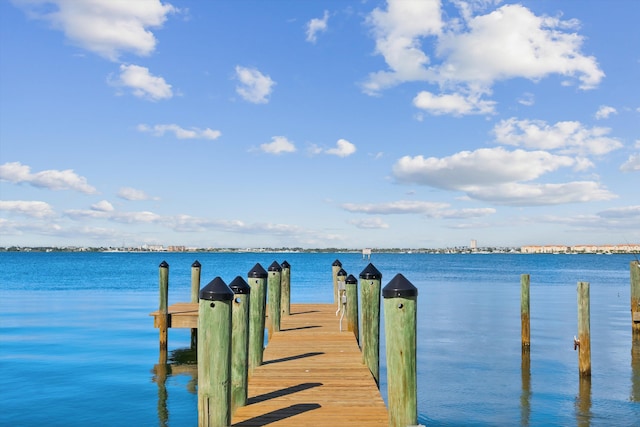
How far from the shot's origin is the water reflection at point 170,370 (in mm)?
15008

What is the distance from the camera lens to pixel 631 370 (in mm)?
18781

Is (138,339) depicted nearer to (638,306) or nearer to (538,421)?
(538,421)

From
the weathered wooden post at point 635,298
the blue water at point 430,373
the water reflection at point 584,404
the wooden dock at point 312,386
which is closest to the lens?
the wooden dock at point 312,386

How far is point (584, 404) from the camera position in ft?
48.8

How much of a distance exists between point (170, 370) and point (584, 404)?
1301 cm

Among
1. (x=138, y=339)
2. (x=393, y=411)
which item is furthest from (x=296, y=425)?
(x=138, y=339)

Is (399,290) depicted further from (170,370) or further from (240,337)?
(170,370)

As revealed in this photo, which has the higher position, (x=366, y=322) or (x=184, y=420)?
(x=366, y=322)

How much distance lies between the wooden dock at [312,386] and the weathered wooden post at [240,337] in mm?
353

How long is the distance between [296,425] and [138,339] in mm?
20073

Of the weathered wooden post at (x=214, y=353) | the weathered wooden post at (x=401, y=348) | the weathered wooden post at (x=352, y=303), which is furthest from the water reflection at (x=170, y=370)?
the weathered wooden post at (x=401, y=348)

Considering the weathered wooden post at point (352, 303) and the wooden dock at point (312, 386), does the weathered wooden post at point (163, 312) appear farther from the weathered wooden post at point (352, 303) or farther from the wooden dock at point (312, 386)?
the weathered wooden post at point (352, 303)

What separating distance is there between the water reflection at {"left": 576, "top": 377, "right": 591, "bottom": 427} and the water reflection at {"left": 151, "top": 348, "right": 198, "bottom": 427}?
393 inches

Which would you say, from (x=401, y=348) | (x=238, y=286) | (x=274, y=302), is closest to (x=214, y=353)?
(x=238, y=286)
